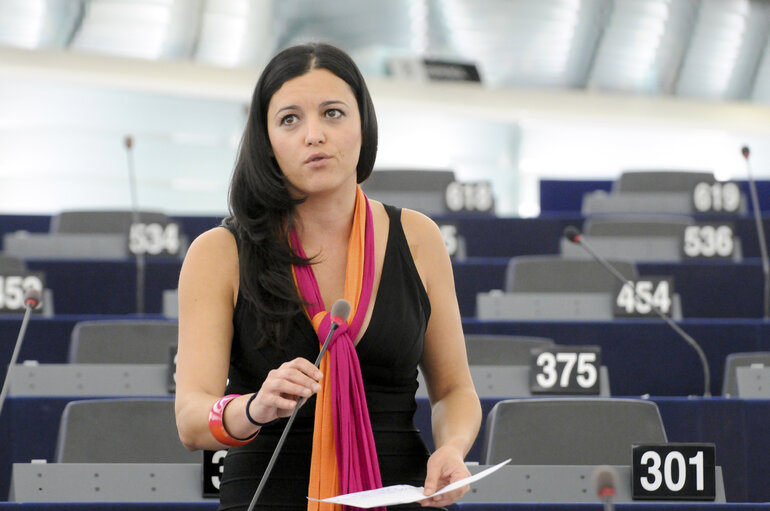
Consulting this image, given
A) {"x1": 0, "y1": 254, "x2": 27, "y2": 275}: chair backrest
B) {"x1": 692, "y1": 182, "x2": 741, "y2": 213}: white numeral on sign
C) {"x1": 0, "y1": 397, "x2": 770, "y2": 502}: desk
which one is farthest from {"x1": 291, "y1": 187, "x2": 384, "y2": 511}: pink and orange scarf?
{"x1": 692, "y1": 182, "x2": 741, "y2": 213}: white numeral on sign

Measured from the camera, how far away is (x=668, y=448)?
2912mm

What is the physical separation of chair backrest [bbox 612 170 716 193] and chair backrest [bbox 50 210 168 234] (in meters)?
2.62

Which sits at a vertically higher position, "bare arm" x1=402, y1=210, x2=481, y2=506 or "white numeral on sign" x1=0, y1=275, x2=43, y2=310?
"white numeral on sign" x1=0, y1=275, x2=43, y2=310

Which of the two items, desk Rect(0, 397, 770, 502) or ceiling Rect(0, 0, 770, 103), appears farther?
ceiling Rect(0, 0, 770, 103)

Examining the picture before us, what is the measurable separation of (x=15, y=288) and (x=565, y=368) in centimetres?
230

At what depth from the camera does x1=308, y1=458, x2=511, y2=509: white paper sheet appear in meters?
1.81

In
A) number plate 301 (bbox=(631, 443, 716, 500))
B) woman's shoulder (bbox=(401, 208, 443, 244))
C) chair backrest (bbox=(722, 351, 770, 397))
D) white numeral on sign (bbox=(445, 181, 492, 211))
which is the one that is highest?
white numeral on sign (bbox=(445, 181, 492, 211))

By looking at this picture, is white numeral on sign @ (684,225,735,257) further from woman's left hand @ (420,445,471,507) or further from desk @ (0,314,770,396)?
woman's left hand @ (420,445,471,507)

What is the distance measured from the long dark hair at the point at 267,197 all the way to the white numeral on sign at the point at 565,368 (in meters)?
2.30

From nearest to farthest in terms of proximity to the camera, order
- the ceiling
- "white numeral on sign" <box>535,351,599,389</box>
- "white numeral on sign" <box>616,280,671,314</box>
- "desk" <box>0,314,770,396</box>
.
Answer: "white numeral on sign" <box>535,351,599,389</box>, "desk" <box>0,314,770,396</box>, "white numeral on sign" <box>616,280,671,314</box>, the ceiling

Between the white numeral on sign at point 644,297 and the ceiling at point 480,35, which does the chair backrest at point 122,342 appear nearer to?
the white numeral on sign at point 644,297

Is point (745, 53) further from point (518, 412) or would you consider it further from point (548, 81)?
point (518, 412)

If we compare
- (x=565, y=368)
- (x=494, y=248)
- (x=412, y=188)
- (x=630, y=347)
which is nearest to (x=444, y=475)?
(x=565, y=368)

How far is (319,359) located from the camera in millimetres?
1784
